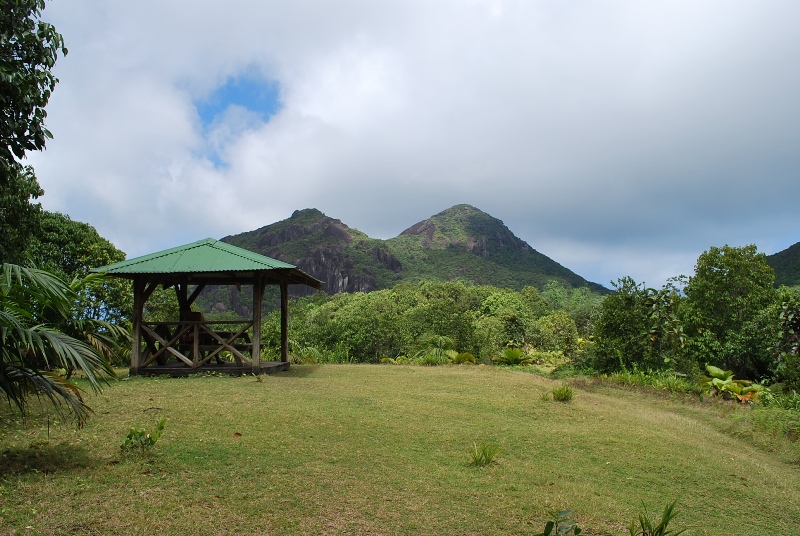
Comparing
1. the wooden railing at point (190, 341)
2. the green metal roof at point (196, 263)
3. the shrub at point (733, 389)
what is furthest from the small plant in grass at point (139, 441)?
the shrub at point (733, 389)

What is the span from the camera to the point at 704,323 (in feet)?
46.4

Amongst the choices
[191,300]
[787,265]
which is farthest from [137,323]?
[787,265]

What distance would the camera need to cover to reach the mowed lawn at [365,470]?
12.3ft

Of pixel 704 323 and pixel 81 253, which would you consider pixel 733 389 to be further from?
pixel 81 253

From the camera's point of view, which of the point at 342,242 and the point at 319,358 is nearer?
the point at 319,358

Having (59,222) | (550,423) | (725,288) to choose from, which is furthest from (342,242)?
(550,423)

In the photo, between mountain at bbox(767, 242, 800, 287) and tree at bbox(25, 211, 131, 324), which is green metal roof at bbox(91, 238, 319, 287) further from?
mountain at bbox(767, 242, 800, 287)

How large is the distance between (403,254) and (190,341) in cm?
7000

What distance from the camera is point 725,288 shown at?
14.4 m

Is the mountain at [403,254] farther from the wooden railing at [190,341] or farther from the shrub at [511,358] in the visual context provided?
the wooden railing at [190,341]

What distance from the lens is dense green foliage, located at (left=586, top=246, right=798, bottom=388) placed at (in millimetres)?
12859

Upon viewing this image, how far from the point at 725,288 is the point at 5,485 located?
1551 centimetres

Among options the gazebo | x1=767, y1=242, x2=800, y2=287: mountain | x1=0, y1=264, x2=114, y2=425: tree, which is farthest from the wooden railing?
x1=767, y1=242, x2=800, y2=287: mountain

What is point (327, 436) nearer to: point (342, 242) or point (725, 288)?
point (725, 288)
